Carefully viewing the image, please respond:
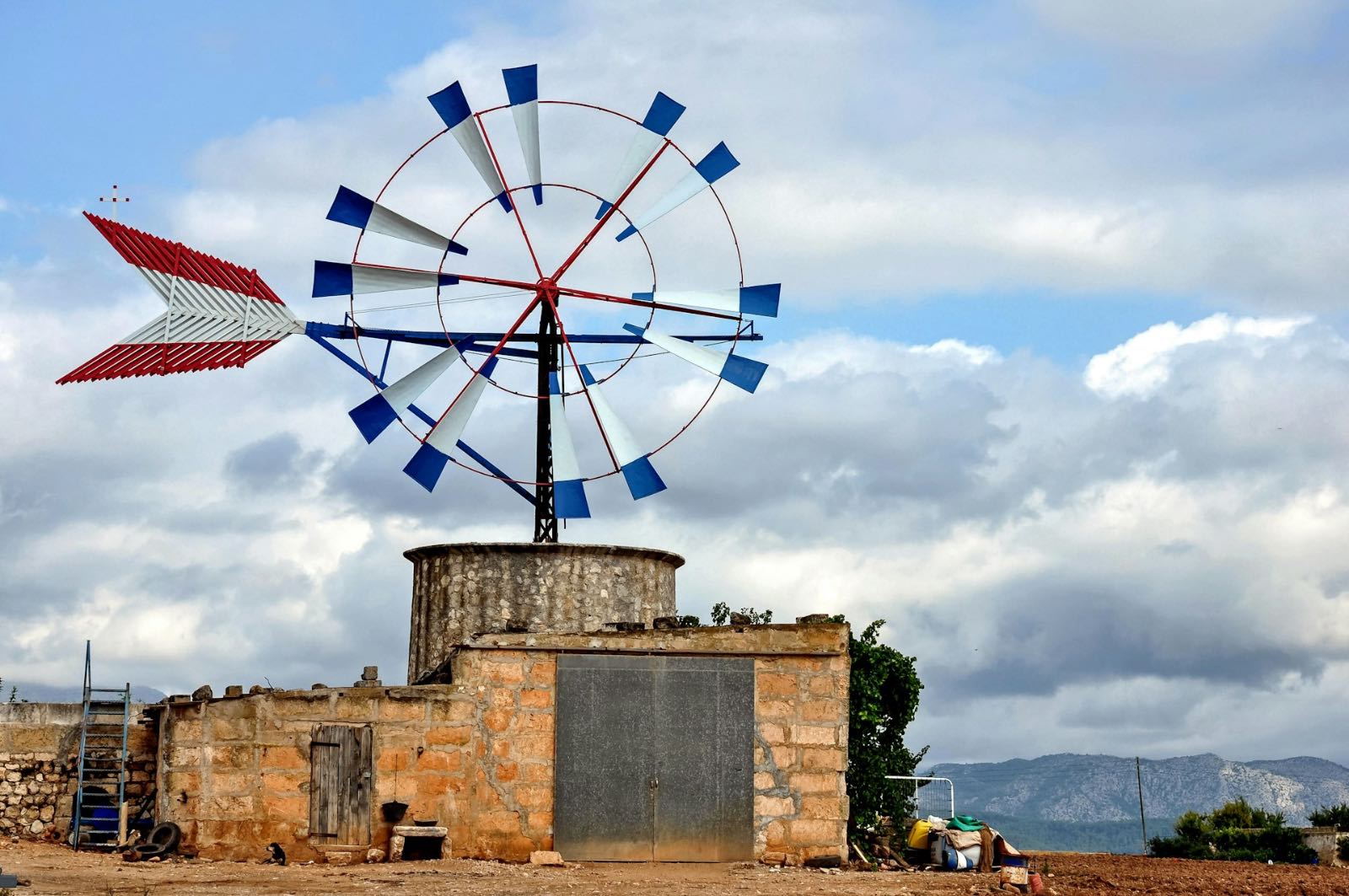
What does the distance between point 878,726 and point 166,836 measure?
10.00 meters

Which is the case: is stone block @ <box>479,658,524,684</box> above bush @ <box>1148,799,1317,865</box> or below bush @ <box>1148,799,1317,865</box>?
above

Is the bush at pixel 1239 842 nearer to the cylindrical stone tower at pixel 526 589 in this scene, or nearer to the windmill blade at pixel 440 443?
the cylindrical stone tower at pixel 526 589

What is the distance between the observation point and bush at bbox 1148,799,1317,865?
27.5m

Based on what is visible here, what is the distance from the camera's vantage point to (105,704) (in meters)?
21.2

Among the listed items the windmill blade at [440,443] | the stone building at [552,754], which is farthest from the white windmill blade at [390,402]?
the stone building at [552,754]

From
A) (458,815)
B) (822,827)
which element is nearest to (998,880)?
(822,827)

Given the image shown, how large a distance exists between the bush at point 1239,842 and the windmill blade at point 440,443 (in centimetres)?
1337

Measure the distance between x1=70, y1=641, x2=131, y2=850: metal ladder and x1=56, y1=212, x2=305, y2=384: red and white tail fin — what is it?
3636mm

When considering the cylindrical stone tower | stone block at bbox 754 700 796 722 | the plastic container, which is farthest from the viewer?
the cylindrical stone tower

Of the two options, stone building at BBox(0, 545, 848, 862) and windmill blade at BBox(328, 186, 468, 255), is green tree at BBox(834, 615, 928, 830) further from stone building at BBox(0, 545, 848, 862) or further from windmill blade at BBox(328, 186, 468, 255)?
windmill blade at BBox(328, 186, 468, 255)

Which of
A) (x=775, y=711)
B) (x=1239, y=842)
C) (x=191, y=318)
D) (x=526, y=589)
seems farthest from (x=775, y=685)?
(x=1239, y=842)

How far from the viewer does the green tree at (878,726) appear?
77.0 ft

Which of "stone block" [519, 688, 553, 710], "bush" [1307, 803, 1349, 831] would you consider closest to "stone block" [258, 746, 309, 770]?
"stone block" [519, 688, 553, 710]

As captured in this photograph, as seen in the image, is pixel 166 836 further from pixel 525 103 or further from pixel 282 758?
pixel 525 103
